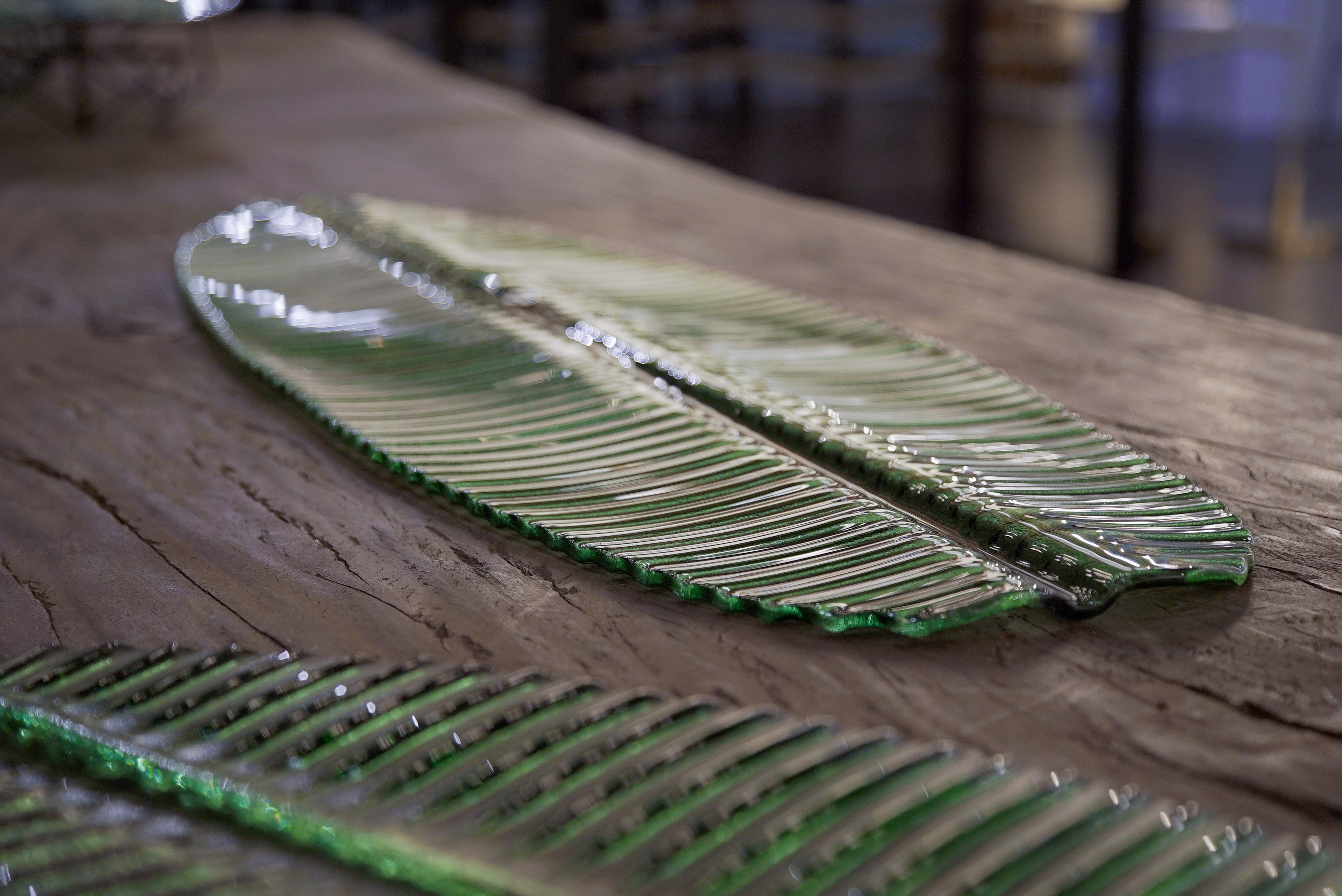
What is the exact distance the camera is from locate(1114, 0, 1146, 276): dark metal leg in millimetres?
3826

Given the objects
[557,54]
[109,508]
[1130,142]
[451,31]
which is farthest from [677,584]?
[451,31]

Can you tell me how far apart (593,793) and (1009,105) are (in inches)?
286

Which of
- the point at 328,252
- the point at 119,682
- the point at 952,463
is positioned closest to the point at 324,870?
the point at 119,682

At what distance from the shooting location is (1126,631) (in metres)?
0.61

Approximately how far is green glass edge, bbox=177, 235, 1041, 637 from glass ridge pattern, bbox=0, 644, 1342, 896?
73 millimetres

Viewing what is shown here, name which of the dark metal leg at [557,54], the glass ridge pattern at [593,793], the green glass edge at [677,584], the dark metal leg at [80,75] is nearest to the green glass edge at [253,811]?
the glass ridge pattern at [593,793]

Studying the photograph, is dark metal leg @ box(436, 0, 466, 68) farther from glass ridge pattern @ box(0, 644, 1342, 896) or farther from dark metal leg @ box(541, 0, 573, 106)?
glass ridge pattern @ box(0, 644, 1342, 896)

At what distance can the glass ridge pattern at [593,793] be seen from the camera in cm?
44

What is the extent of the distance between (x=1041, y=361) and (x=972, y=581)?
447 millimetres

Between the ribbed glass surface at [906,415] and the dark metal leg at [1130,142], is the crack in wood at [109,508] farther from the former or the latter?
the dark metal leg at [1130,142]

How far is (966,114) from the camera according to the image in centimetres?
441

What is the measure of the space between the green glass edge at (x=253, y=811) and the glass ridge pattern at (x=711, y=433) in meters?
0.22

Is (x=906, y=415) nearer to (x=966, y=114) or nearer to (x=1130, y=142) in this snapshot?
(x=1130, y=142)

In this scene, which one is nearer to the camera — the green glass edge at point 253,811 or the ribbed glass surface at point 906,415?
the green glass edge at point 253,811
